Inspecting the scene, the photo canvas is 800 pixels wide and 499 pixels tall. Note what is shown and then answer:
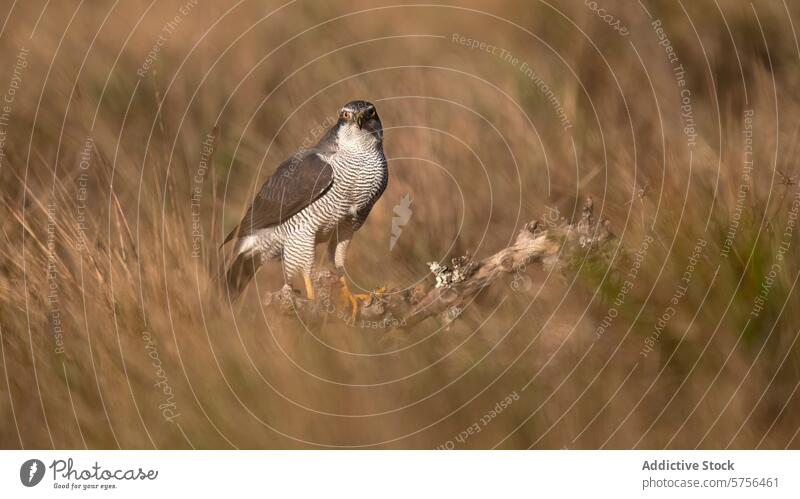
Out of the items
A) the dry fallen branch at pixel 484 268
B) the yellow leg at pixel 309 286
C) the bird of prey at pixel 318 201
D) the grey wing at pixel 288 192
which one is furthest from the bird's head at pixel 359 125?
the dry fallen branch at pixel 484 268

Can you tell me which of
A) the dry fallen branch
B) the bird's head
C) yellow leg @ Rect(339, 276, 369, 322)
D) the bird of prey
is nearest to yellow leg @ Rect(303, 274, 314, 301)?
the bird of prey

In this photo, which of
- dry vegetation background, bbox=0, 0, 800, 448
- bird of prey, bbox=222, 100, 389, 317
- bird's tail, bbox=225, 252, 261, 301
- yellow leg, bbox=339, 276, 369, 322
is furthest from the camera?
bird's tail, bbox=225, 252, 261, 301

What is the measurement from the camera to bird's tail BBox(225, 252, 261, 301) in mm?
8867

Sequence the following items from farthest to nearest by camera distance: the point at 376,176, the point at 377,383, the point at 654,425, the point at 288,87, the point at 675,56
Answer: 1. the point at 288,87
2. the point at 675,56
3. the point at 376,176
4. the point at 654,425
5. the point at 377,383

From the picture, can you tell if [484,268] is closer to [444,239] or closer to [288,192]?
[444,239]

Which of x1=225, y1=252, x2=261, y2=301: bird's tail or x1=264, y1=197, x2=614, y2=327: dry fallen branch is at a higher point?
x1=264, y1=197, x2=614, y2=327: dry fallen branch

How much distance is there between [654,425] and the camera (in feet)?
24.8

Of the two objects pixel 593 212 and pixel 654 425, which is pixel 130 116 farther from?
pixel 654 425

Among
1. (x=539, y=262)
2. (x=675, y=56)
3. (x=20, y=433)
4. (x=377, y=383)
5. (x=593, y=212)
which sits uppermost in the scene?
(x=675, y=56)

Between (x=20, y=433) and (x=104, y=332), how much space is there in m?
1.05

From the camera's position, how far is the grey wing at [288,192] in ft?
28.7

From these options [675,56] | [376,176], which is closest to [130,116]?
[376,176]

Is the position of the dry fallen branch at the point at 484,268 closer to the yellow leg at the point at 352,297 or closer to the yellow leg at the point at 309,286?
the yellow leg at the point at 352,297

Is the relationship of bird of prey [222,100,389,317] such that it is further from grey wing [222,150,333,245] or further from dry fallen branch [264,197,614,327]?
dry fallen branch [264,197,614,327]
